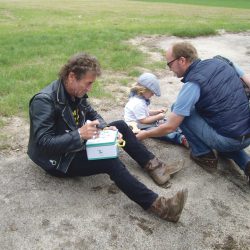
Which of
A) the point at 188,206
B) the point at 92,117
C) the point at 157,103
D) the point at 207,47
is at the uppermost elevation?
the point at 92,117

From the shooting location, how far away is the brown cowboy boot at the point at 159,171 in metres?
4.80

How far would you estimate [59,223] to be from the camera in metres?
4.00

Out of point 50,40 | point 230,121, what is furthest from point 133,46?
point 230,121

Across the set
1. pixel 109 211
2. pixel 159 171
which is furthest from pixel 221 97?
pixel 109 211

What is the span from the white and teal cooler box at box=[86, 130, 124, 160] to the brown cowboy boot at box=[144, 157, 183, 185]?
0.84m

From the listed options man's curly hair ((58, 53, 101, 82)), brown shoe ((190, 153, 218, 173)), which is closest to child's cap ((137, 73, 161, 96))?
brown shoe ((190, 153, 218, 173))

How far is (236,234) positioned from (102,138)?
160cm

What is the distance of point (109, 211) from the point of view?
423 cm

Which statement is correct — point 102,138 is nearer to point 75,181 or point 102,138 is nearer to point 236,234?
point 75,181

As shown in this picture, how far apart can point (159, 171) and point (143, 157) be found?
9.7 inches

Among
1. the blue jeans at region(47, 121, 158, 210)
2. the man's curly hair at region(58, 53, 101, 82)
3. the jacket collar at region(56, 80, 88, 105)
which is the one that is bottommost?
the blue jeans at region(47, 121, 158, 210)

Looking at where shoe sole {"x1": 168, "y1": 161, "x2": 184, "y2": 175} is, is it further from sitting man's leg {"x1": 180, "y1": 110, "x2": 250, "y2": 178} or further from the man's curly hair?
the man's curly hair

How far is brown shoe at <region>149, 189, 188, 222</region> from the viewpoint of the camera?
13.4 feet

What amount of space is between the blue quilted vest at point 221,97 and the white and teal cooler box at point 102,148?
4.18 feet
